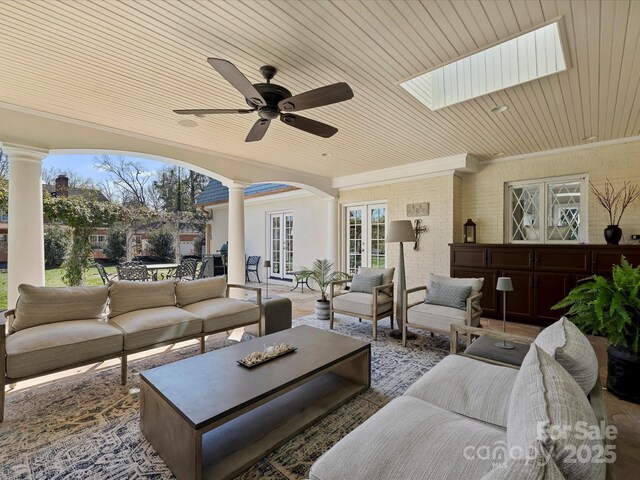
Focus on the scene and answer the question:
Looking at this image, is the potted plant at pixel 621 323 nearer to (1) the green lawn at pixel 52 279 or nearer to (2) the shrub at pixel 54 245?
(1) the green lawn at pixel 52 279

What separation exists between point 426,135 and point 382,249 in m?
2.98

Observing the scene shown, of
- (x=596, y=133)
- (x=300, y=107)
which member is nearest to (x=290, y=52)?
(x=300, y=107)

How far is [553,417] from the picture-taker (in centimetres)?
89

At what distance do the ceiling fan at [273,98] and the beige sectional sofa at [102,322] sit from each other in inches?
78.9

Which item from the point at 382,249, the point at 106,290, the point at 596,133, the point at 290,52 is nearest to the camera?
the point at 290,52

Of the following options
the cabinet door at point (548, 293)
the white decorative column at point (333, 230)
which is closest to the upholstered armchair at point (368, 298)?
the cabinet door at point (548, 293)

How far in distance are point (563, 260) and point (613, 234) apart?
671 millimetres

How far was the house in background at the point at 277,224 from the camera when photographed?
807 centimetres

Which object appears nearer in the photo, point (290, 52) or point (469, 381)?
point (469, 381)

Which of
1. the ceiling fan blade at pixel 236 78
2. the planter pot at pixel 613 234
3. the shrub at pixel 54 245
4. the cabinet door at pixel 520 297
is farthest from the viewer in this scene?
the shrub at pixel 54 245

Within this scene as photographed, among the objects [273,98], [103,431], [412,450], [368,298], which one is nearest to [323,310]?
[368,298]

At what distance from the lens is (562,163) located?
4.93m

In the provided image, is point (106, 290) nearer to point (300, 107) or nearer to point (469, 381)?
point (300, 107)

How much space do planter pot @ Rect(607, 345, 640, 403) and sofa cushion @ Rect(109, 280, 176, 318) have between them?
4386 millimetres
